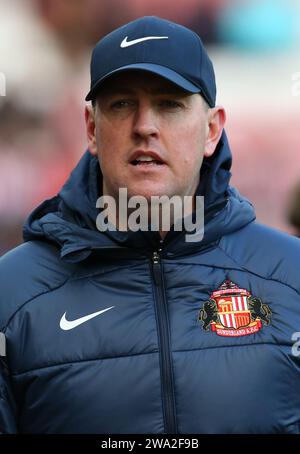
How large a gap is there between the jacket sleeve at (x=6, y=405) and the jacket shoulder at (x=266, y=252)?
55 centimetres

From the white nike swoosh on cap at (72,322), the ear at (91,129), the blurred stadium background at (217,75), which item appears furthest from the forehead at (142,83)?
the blurred stadium background at (217,75)

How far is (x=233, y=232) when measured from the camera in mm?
1972

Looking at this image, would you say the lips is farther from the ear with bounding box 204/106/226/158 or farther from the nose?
the ear with bounding box 204/106/226/158

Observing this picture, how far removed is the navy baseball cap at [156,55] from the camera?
1.89 meters

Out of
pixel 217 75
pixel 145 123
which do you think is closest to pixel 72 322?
pixel 145 123

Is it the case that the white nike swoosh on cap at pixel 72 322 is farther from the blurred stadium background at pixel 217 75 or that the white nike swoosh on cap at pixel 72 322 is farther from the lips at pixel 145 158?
the blurred stadium background at pixel 217 75

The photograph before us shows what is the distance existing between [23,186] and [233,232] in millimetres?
3220

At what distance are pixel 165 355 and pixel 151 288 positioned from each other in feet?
0.52

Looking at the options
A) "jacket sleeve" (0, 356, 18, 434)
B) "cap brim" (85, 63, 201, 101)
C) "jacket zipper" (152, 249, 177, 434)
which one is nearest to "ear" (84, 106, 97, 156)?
"cap brim" (85, 63, 201, 101)

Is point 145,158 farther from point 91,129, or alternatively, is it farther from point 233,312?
point 233,312

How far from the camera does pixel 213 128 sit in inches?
79.7

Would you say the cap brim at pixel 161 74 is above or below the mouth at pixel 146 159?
above

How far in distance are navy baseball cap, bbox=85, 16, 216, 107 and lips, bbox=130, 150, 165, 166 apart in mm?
163
